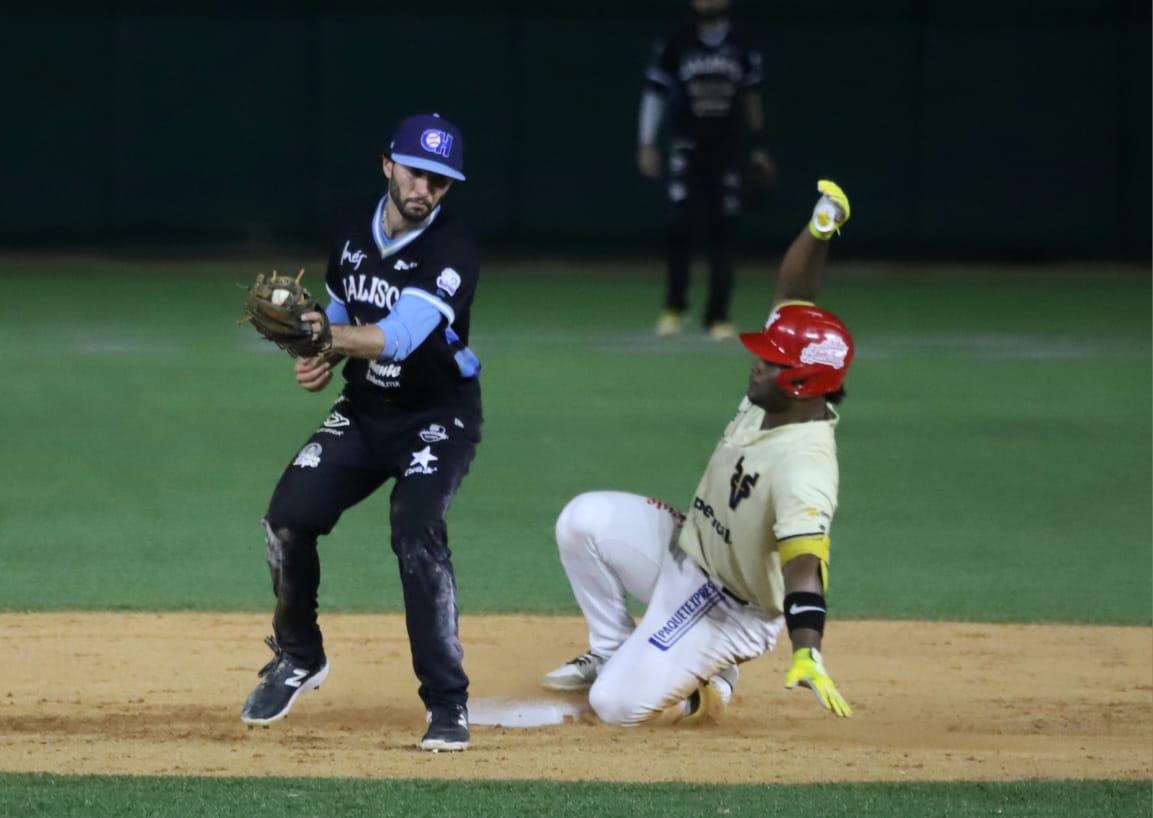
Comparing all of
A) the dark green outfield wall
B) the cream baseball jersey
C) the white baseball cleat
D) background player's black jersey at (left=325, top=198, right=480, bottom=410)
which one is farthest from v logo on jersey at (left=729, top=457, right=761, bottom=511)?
the dark green outfield wall

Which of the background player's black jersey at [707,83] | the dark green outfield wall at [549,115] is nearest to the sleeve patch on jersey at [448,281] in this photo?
the background player's black jersey at [707,83]

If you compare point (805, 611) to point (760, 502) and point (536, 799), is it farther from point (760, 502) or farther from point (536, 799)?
point (536, 799)

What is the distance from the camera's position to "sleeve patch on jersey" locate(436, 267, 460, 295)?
19.0ft

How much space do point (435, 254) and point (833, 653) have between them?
86.9 inches

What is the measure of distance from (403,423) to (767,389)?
108cm

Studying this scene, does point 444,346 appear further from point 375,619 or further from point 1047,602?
point 1047,602

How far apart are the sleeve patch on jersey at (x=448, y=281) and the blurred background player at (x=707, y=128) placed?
344 inches

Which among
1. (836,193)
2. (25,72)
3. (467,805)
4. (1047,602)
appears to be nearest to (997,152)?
(25,72)

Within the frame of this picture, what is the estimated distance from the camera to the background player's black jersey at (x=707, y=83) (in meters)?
14.5

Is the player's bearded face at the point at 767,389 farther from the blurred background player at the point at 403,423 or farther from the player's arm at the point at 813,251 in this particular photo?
the blurred background player at the point at 403,423

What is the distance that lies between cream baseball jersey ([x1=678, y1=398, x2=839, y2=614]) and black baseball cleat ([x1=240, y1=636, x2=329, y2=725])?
1200mm

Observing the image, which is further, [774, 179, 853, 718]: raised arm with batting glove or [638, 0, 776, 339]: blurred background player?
[638, 0, 776, 339]: blurred background player

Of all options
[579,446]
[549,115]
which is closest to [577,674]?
[579,446]

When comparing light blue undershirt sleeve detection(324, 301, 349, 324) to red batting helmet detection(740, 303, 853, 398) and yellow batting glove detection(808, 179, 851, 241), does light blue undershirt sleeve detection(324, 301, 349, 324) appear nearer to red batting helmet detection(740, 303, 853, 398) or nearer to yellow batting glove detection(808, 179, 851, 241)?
red batting helmet detection(740, 303, 853, 398)
